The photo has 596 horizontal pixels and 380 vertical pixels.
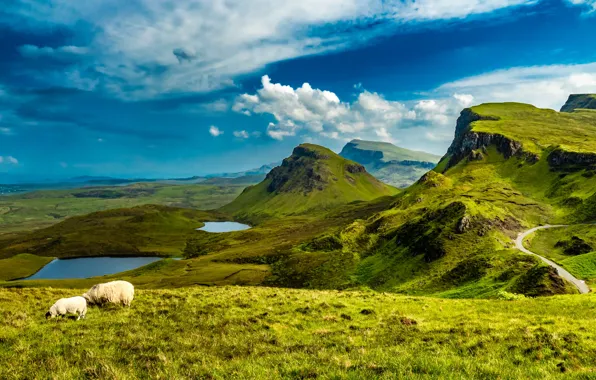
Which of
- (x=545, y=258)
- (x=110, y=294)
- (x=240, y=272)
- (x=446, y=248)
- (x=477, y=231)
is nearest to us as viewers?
(x=110, y=294)

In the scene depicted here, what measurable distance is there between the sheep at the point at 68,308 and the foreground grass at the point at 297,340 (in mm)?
746

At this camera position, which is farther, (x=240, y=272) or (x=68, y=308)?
(x=240, y=272)

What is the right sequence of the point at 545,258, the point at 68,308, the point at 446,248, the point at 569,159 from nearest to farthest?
the point at 68,308 < the point at 545,258 < the point at 446,248 < the point at 569,159

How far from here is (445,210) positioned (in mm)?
112625

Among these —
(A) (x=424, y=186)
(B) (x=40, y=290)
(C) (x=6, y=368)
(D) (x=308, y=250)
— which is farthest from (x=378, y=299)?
(A) (x=424, y=186)

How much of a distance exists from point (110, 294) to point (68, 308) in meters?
3.67

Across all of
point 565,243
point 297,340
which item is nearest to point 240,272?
point 565,243

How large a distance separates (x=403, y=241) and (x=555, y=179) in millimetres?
109718

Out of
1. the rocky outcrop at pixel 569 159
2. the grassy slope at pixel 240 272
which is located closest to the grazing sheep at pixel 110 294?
the grassy slope at pixel 240 272

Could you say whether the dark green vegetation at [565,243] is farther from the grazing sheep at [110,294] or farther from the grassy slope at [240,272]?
the grazing sheep at [110,294]

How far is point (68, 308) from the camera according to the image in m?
21.0

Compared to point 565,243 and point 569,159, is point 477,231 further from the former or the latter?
point 569,159

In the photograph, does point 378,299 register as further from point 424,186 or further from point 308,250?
point 424,186

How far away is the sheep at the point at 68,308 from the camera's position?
20.6 metres
